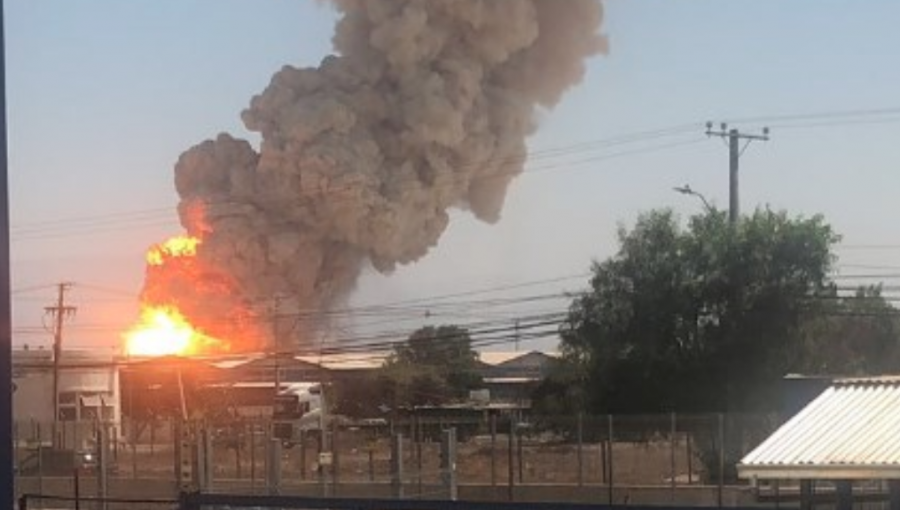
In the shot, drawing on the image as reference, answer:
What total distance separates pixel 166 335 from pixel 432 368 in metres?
19.6

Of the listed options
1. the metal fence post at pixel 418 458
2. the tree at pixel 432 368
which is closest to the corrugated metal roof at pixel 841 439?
the metal fence post at pixel 418 458

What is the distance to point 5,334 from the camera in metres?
8.42

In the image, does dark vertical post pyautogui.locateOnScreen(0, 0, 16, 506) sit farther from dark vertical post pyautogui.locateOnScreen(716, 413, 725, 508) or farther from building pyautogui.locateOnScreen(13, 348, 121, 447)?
building pyautogui.locateOnScreen(13, 348, 121, 447)

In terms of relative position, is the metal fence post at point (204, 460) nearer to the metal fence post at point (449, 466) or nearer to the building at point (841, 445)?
the metal fence post at point (449, 466)

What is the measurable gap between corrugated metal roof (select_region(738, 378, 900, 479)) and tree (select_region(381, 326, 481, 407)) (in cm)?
5654

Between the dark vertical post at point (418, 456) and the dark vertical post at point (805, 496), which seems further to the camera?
the dark vertical post at point (418, 456)

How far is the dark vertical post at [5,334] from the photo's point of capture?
8.19 m

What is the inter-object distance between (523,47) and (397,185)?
736 centimetres

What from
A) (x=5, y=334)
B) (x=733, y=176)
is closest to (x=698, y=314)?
(x=733, y=176)

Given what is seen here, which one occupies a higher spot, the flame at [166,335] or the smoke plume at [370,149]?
the smoke plume at [370,149]

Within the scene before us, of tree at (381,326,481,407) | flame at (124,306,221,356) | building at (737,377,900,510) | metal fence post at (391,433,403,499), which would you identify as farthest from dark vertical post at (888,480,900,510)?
tree at (381,326,481,407)

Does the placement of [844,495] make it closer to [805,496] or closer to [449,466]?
[805,496]

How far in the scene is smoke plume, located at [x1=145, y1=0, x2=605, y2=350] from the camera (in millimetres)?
57125

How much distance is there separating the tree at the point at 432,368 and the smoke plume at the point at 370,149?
14.6m
